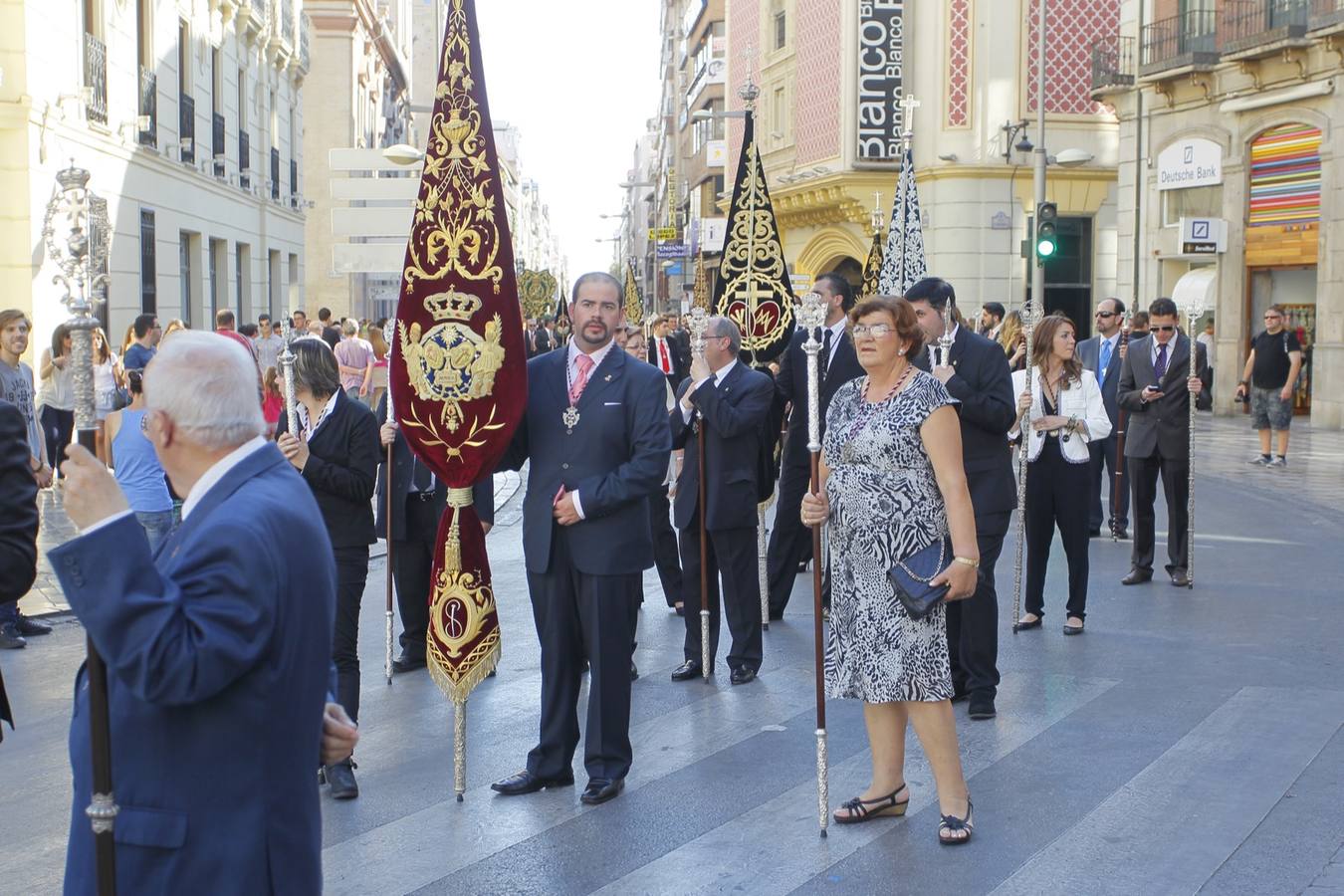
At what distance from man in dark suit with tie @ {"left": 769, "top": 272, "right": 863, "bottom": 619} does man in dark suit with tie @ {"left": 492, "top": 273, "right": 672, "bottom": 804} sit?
9.38ft

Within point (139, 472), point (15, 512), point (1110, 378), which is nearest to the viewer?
Result: point (15, 512)

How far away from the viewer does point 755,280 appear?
10461mm

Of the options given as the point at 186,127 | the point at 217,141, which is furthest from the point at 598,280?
the point at 217,141

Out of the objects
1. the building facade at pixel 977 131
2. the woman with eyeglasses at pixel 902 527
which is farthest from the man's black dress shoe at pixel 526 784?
the building facade at pixel 977 131

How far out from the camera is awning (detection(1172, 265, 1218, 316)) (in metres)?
27.2

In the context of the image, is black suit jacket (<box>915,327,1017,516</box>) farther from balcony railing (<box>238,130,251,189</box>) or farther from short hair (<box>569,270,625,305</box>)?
balcony railing (<box>238,130,251,189</box>)

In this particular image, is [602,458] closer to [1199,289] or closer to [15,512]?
[15,512]

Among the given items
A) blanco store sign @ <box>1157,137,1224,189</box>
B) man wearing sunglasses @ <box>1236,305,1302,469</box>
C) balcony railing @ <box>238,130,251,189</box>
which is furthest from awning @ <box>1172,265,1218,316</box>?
balcony railing @ <box>238,130,251,189</box>

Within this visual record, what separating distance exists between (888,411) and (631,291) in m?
25.3

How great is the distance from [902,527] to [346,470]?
7.86ft

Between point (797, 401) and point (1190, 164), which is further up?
point (1190, 164)

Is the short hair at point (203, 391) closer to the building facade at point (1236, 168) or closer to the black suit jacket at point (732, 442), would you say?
the black suit jacket at point (732, 442)

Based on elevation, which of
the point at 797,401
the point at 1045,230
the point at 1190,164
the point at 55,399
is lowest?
the point at 55,399

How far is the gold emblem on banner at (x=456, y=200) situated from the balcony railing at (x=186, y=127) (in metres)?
19.6
